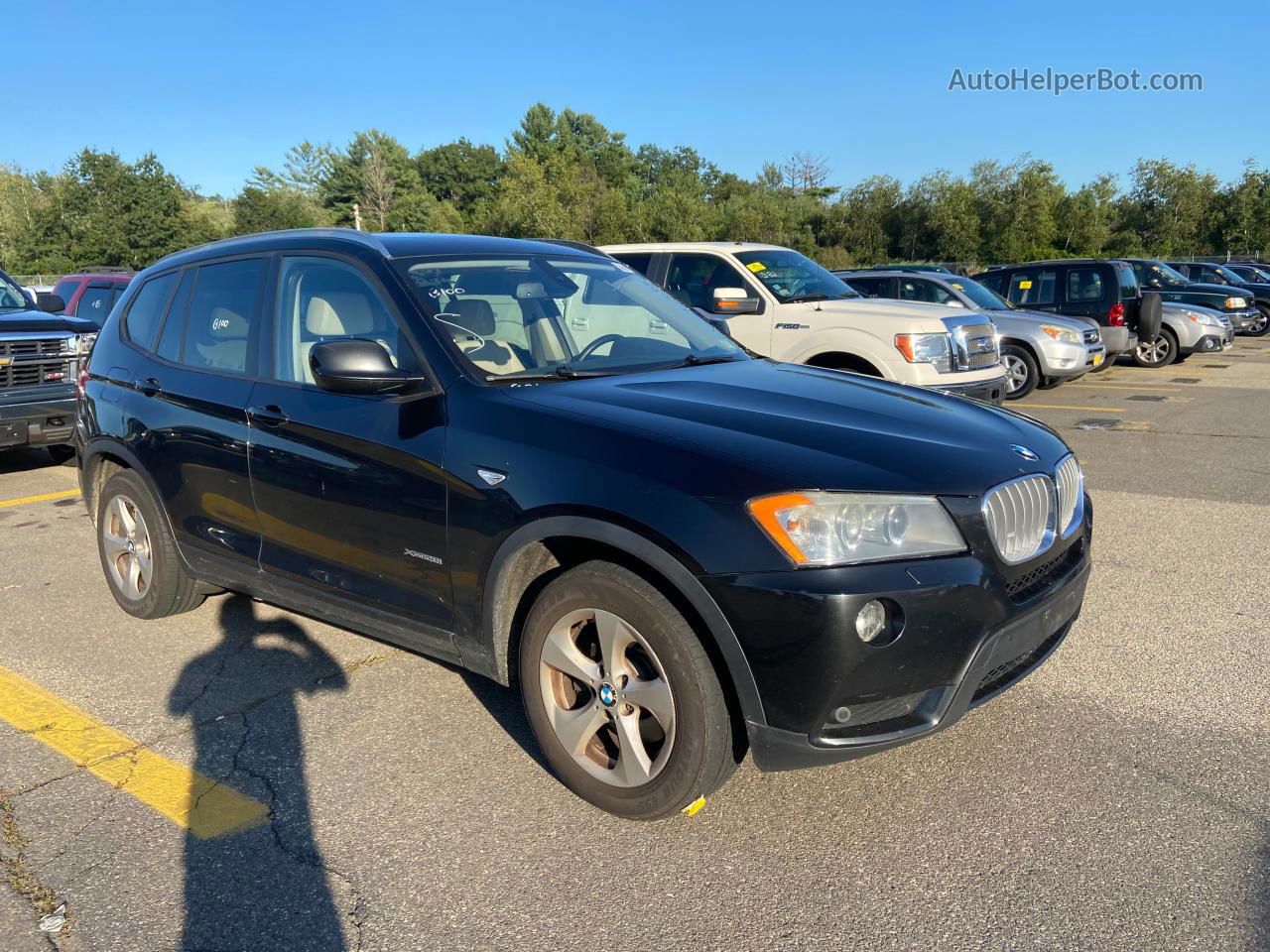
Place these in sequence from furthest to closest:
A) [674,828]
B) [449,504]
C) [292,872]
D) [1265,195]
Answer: [1265,195] → [449,504] → [674,828] → [292,872]

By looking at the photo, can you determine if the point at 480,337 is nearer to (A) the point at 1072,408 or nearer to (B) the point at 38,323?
(B) the point at 38,323

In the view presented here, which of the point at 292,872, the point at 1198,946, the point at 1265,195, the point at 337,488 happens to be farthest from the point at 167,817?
the point at 1265,195

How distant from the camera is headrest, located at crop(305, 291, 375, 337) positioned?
369 centimetres

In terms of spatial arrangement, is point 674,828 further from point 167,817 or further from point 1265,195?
point 1265,195

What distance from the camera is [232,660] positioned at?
427cm

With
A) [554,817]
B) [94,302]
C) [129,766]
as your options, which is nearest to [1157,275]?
[94,302]

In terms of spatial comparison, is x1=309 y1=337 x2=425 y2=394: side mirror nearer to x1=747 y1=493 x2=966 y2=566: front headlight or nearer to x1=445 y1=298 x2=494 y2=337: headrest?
x1=445 y1=298 x2=494 y2=337: headrest

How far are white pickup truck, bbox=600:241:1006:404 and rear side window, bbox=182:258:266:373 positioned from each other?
14.6ft

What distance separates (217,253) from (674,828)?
330cm

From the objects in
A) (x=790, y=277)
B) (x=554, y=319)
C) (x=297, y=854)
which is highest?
(x=790, y=277)

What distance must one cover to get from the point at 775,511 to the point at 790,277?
7.42m

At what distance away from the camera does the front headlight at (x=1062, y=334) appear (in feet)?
42.0

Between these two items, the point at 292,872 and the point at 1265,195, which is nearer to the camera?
the point at 292,872

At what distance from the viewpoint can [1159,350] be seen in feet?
55.7
